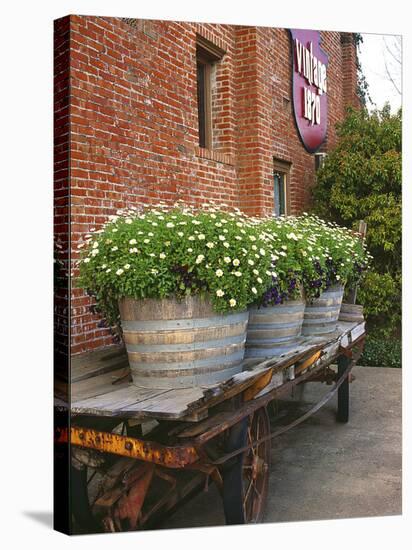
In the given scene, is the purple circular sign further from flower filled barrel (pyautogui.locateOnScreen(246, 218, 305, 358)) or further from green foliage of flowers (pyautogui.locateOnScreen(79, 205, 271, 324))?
green foliage of flowers (pyautogui.locateOnScreen(79, 205, 271, 324))

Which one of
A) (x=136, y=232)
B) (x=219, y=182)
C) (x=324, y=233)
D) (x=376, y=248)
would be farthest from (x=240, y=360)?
(x=376, y=248)

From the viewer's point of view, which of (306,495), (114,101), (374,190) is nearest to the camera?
(114,101)

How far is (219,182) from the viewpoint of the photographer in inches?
199

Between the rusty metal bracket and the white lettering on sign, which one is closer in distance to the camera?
the rusty metal bracket

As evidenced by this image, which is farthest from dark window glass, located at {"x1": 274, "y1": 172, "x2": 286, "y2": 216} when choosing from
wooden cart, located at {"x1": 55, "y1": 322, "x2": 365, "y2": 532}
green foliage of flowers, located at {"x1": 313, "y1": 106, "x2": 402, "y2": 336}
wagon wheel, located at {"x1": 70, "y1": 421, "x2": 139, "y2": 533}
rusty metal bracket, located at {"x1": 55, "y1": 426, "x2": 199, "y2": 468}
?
rusty metal bracket, located at {"x1": 55, "y1": 426, "x2": 199, "y2": 468}

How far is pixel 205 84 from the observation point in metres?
5.27

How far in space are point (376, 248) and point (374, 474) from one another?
186 cm

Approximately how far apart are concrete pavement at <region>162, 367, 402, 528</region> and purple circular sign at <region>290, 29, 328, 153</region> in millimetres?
1950

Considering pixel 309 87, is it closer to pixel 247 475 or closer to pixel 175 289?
pixel 175 289

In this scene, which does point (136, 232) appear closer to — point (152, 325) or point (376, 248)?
point (152, 325)

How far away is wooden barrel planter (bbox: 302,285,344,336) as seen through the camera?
461 centimetres

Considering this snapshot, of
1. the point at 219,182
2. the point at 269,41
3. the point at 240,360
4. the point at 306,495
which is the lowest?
the point at 306,495

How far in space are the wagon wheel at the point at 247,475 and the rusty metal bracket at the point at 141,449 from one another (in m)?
0.44

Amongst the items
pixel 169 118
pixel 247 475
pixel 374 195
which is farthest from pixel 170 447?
pixel 374 195
